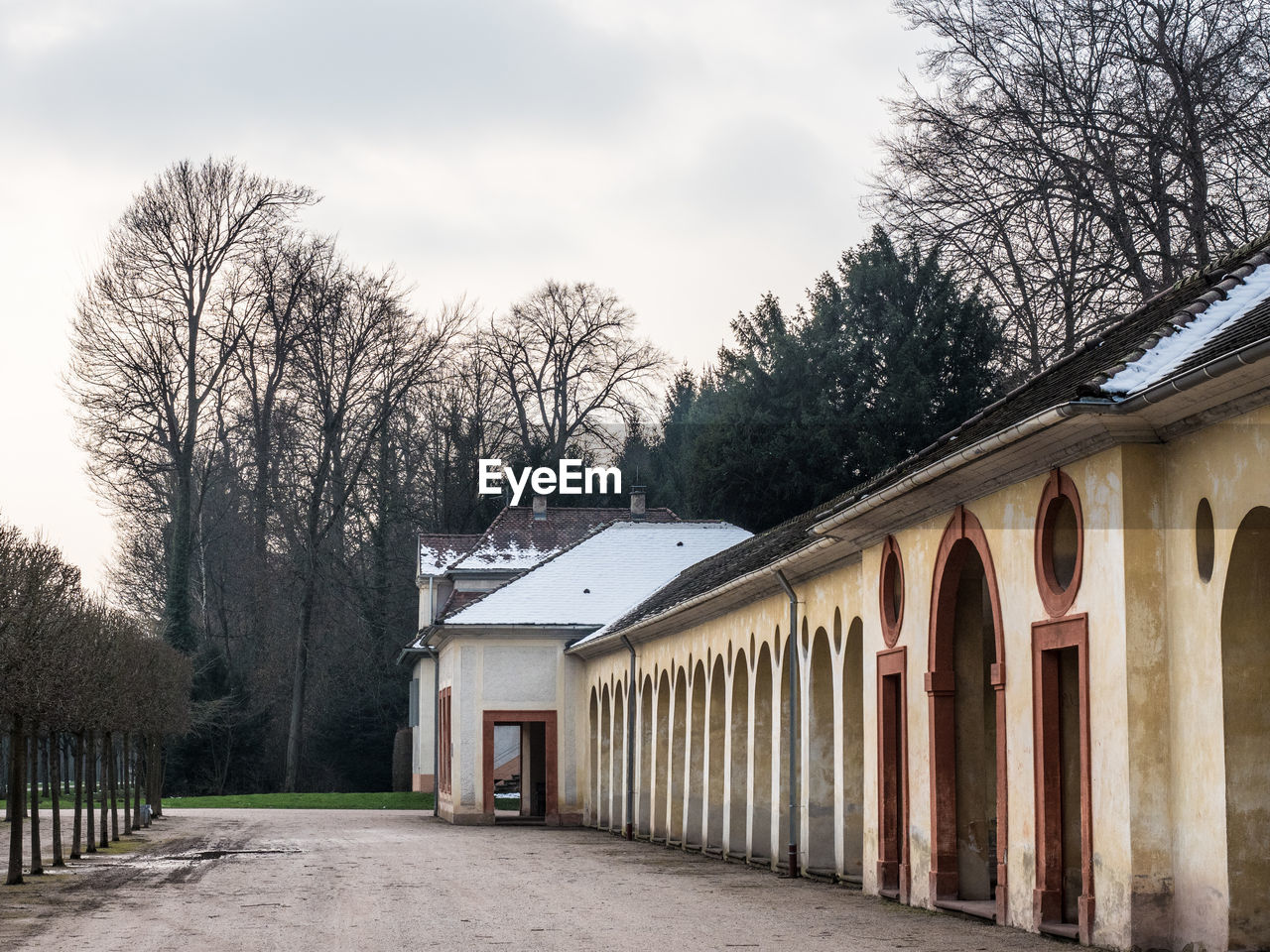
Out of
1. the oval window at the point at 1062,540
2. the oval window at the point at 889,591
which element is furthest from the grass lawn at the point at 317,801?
the oval window at the point at 1062,540

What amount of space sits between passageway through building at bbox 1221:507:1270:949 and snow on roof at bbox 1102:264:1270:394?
1280 millimetres

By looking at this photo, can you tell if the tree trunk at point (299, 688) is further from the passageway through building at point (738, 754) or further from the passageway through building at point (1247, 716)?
the passageway through building at point (1247, 716)

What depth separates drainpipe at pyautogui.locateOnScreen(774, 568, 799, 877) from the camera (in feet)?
71.2

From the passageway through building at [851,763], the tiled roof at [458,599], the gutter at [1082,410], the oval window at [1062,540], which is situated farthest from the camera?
the tiled roof at [458,599]

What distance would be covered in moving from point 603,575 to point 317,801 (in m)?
11.3

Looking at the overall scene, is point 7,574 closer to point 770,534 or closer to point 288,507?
point 770,534

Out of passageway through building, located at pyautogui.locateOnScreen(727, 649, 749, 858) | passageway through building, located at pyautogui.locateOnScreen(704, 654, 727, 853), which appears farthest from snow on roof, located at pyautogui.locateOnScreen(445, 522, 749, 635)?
passageway through building, located at pyautogui.locateOnScreen(727, 649, 749, 858)

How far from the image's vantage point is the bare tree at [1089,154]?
26.9 m

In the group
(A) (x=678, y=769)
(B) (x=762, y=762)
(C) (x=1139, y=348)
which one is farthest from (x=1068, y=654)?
(A) (x=678, y=769)

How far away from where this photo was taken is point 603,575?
143 feet

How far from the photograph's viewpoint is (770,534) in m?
32.1

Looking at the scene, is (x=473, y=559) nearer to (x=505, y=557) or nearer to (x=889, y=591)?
(x=505, y=557)

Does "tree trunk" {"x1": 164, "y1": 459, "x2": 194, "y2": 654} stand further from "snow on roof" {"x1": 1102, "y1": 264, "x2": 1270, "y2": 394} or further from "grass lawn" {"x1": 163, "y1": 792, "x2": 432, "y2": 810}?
"snow on roof" {"x1": 1102, "y1": 264, "x2": 1270, "y2": 394}

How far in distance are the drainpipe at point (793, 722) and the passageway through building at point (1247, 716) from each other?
10.8m
